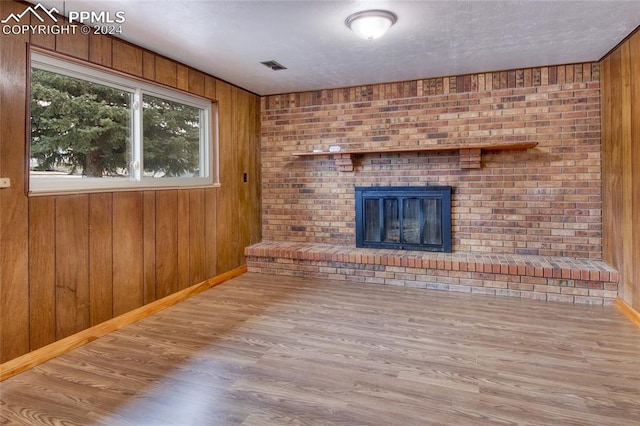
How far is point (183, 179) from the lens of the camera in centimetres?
366

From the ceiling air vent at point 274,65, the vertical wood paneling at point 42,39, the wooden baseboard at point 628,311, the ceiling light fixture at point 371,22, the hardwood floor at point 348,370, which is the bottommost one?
the hardwood floor at point 348,370

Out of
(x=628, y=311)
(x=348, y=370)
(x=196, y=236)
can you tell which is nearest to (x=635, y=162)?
(x=628, y=311)

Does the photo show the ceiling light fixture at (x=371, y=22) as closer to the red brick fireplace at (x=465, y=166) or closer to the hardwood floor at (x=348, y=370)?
the red brick fireplace at (x=465, y=166)

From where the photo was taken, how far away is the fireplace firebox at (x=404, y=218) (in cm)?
410

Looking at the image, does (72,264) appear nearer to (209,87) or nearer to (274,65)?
(209,87)

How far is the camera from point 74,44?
Result: 253cm

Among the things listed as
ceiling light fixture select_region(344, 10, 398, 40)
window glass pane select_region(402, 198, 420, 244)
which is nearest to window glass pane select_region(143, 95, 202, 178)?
ceiling light fixture select_region(344, 10, 398, 40)

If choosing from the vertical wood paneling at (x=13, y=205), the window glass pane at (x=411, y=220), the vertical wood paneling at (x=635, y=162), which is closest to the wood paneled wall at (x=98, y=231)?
the vertical wood paneling at (x=13, y=205)

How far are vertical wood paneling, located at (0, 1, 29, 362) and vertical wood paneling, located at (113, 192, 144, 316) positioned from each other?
0.65 m

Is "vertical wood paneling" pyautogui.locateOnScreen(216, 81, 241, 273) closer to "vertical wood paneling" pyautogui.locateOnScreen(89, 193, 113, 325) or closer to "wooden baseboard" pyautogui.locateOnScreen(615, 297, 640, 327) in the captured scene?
"vertical wood paneling" pyautogui.locateOnScreen(89, 193, 113, 325)

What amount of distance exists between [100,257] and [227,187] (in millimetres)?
1705

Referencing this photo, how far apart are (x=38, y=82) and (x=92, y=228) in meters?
1.01

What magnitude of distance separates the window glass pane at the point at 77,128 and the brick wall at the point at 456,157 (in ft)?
6.91

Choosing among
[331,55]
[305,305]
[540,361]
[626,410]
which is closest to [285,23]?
[331,55]
